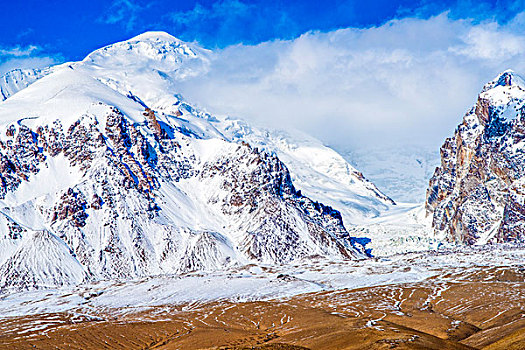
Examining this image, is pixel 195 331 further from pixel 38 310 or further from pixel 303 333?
pixel 38 310

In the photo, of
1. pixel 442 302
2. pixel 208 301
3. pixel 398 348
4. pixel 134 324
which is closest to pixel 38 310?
pixel 208 301

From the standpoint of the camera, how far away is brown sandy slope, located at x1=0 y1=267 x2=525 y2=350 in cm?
8738

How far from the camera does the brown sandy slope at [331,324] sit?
8738 centimetres

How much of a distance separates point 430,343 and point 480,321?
58353mm

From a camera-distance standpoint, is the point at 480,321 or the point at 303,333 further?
the point at 480,321

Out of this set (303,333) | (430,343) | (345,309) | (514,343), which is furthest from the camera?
(345,309)

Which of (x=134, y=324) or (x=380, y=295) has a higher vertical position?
(x=134, y=324)

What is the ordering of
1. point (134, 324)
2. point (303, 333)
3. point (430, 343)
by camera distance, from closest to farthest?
point (430, 343), point (303, 333), point (134, 324)

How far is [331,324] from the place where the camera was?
359 ft

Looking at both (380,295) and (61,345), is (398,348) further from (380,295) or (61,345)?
(380,295)

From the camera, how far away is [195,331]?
114 metres

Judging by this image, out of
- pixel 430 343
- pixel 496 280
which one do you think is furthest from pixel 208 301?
pixel 430 343

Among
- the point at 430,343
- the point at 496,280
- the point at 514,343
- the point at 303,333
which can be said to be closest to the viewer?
the point at 514,343

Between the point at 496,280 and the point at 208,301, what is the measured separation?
109637mm
